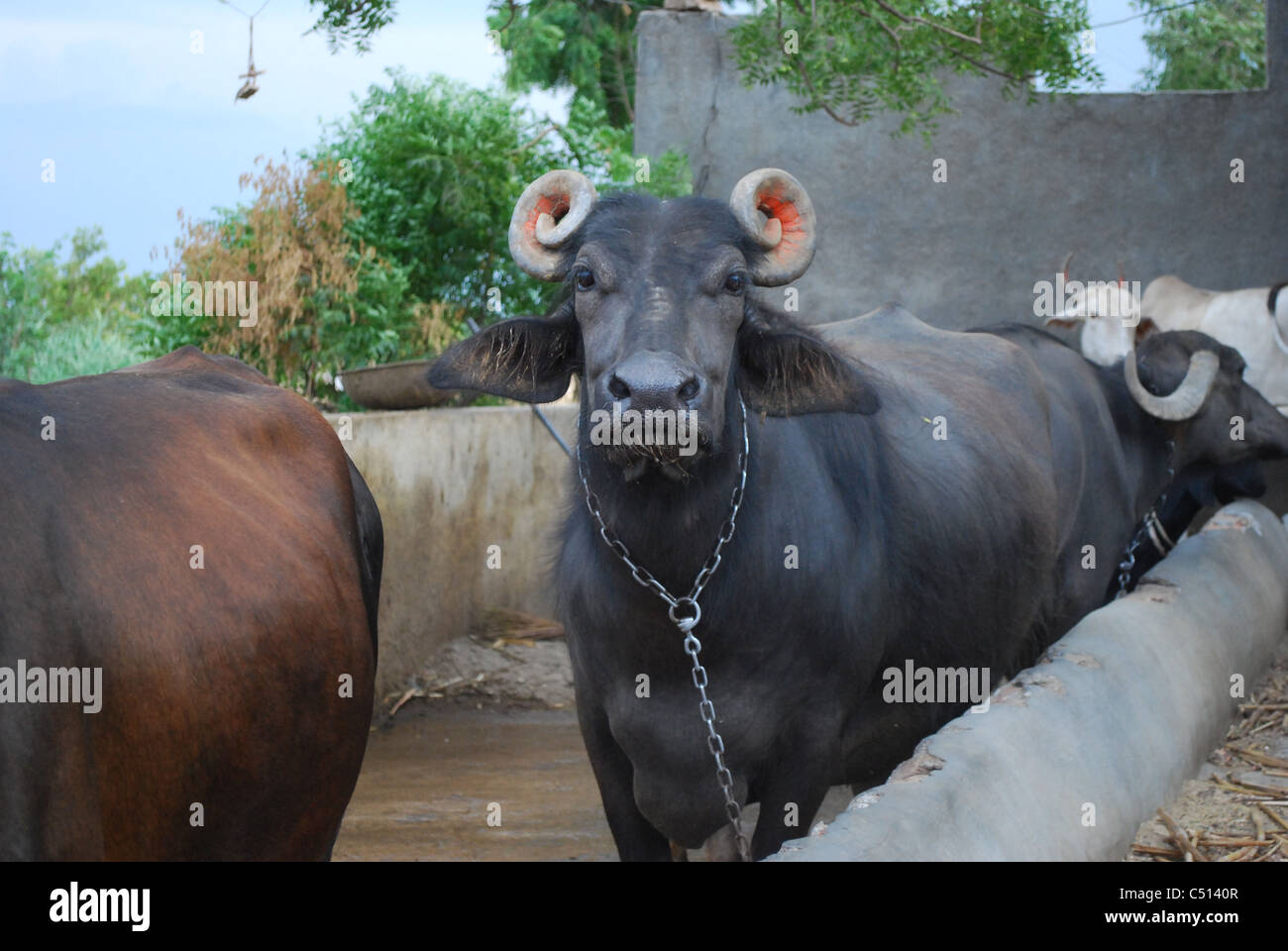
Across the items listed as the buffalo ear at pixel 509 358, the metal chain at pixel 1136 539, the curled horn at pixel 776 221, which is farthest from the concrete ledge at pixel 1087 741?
the buffalo ear at pixel 509 358

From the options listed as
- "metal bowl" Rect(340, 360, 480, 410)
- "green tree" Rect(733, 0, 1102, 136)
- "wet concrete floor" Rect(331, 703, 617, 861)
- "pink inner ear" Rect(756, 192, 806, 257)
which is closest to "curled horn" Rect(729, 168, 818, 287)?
"pink inner ear" Rect(756, 192, 806, 257)

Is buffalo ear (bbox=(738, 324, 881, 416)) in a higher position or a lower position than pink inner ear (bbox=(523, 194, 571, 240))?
lower

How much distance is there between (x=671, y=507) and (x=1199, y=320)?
6.84m

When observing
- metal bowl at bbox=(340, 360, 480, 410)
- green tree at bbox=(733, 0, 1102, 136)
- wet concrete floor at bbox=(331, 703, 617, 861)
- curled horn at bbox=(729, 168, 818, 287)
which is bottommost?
wet concrete floor at bbox=(331, 703, 617, 861)

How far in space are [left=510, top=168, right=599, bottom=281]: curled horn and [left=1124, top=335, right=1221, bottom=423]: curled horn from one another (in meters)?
4.04

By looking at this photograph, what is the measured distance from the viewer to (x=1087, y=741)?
368cm

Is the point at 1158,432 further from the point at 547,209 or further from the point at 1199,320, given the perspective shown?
the point at 547,209

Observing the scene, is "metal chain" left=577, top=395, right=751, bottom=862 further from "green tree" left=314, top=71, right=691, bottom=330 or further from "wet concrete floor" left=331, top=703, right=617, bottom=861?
"green tree" left=314, top=71, right=691, bottom=330

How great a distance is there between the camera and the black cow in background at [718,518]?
342 centimetres

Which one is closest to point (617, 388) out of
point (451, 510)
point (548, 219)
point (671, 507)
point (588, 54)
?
point (671, 507)

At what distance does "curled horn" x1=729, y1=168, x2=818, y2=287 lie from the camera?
11.9ft

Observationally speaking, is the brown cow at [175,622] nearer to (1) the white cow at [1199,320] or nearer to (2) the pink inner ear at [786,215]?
(2) the pink inner ear at [786,215]
